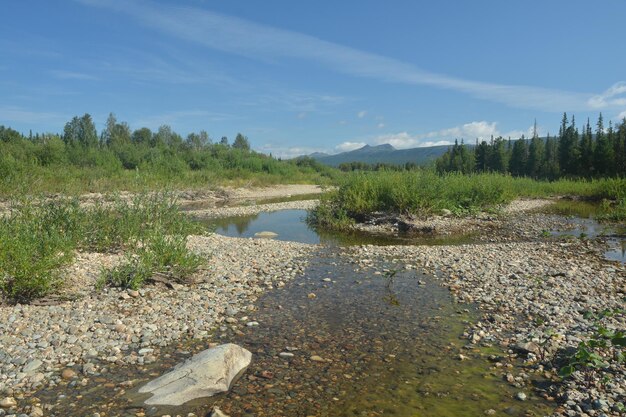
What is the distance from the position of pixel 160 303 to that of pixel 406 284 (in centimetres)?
547

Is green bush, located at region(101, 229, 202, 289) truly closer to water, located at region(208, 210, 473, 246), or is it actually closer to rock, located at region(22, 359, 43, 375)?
rock, located at region(22, 359, 43, 375)

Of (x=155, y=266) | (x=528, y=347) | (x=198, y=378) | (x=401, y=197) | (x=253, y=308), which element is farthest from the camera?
(x=401, y=197)

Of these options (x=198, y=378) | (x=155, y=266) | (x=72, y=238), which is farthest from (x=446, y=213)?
(x=198, y=378)

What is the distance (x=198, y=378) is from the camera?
5043 millimetres

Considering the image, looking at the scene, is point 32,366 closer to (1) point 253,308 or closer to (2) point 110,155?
(1) point 253,308

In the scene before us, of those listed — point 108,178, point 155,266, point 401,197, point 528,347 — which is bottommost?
point 528,347

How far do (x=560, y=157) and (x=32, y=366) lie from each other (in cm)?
7859

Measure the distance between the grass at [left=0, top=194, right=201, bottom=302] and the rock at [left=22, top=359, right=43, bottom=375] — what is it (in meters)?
2.10

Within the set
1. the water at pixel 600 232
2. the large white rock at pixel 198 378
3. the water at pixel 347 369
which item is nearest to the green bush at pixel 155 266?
the water at pixel 347 369

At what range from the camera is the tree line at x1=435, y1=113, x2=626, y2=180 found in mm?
55875

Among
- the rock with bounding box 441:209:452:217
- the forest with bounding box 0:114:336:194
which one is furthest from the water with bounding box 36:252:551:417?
the rock with bounding box 441:209:452:217

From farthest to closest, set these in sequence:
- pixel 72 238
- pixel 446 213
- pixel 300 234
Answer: pixel 446 213
pixel 300 234
pixel 72 238

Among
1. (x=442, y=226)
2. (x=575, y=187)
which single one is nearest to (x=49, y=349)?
(x=442, y=226)

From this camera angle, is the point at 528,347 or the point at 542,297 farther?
the point at 542,297
